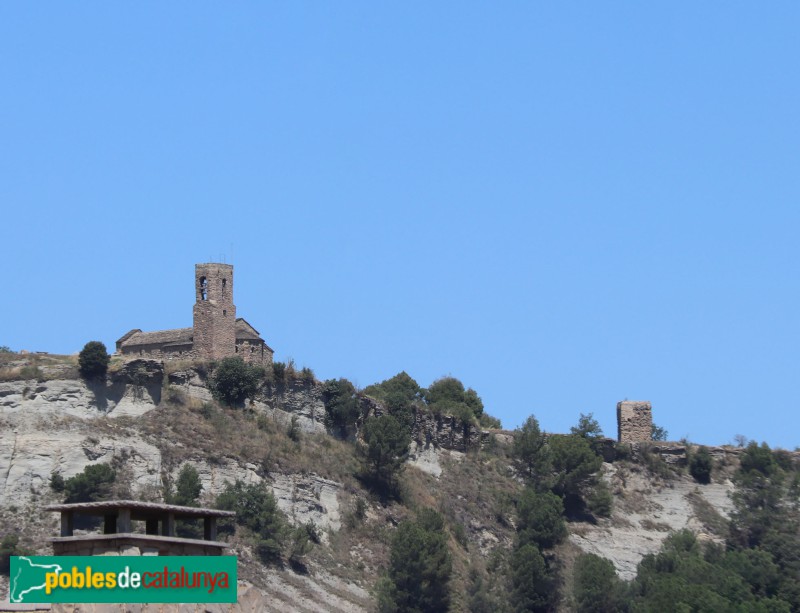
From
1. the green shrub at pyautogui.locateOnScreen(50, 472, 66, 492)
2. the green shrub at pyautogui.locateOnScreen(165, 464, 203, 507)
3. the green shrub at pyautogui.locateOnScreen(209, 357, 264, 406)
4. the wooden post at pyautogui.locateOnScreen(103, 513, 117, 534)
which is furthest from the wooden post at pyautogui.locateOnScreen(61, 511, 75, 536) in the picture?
the green shrub at pyautogui.locateOnScreen(209, 357, 264, 406)

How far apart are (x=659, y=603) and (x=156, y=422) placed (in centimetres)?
2532

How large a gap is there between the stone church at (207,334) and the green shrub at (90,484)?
1221 centimetres

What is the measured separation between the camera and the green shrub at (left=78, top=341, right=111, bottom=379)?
89688 millimetres

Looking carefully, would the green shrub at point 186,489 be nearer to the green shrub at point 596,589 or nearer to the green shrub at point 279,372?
the green shrub at point 279,372

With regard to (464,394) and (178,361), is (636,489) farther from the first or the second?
(178,361)

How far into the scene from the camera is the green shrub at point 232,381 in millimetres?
93312

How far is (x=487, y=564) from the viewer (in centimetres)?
9462

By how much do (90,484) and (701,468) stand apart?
135 feet

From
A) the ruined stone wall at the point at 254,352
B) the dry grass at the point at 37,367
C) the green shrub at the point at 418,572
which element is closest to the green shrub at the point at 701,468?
the green shrub at the point at 418,572

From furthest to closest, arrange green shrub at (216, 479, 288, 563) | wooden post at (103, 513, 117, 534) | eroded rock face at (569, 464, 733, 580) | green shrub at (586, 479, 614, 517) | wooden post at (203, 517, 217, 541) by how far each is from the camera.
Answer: green shrub at (586, 479, 614, 517) → eroded rock face at (569, 464, 733, 580) → green shrub at (216, 479, 288, 563) → wooden post at (203, 517, 217, 541) → wooden post at (103, 513, 117, 534)

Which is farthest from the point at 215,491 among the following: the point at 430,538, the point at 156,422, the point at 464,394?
the point at 464,394

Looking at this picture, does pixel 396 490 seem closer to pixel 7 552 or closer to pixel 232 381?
pixel 232 381

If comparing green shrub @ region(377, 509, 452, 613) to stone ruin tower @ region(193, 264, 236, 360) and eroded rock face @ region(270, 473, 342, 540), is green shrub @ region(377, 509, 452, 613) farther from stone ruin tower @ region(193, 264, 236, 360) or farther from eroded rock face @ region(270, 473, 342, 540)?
stone ruin tower @ region(193, 264, 236, 360)

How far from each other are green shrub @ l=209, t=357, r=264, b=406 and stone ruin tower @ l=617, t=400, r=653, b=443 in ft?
91.8
